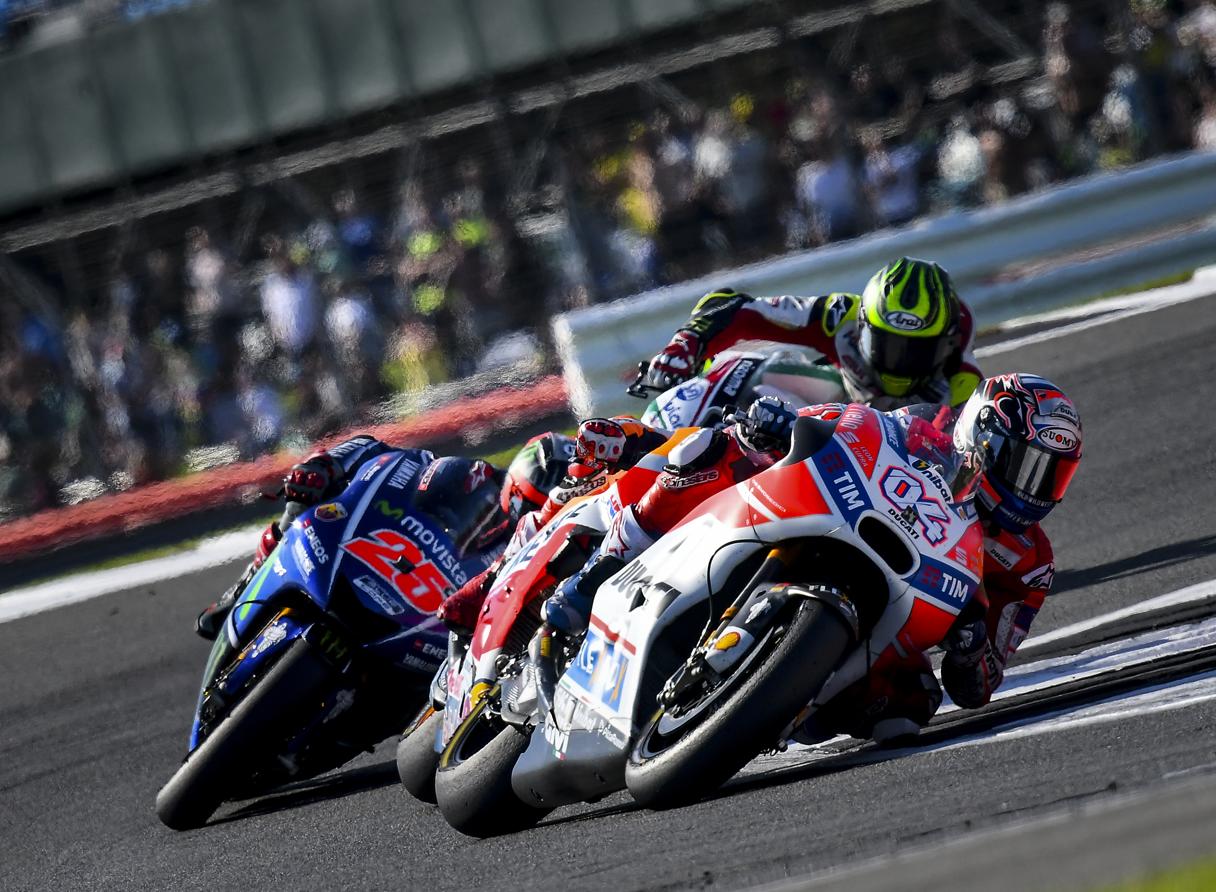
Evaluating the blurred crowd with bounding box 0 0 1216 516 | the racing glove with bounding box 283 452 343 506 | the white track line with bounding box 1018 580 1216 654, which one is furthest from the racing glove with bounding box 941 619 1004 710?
the blurred crowd with bounding box 0 0 1216 516

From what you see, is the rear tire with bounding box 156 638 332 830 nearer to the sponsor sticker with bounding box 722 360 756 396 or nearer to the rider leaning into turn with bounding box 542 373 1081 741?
the rider leaning into turn with bounding box 542 373 1081 741

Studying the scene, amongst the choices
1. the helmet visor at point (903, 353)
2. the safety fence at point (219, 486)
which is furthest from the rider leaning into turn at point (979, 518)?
the safety fence at point (219, 486)

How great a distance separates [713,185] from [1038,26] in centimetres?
330

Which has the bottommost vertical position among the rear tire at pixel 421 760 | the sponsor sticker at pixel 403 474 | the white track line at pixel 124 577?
the white track line at pixel 124 577

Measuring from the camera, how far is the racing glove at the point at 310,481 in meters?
6.63

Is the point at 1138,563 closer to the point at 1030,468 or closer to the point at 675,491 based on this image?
the point at 1030,468

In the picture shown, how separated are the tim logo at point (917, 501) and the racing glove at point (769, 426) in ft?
1.15

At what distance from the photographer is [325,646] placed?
6.21 meters

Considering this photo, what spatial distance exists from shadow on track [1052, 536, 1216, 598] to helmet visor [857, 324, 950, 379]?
4.63 feet

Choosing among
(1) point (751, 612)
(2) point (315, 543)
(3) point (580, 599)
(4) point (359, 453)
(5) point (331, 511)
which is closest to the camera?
(1) point (751, 612)

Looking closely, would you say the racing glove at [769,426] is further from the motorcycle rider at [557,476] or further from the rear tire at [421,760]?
the rear tire at [421,760]

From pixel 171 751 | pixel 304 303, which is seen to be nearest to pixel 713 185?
pixel 304 303

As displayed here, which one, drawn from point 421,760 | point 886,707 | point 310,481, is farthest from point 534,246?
point 886,707

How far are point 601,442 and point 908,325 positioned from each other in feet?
4.50
